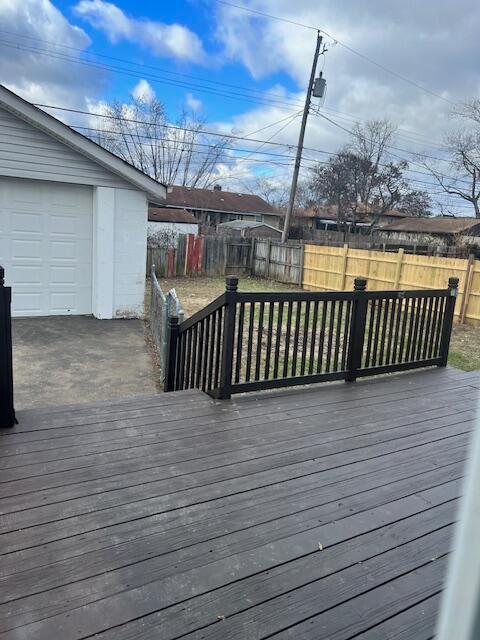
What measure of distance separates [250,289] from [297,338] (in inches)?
377

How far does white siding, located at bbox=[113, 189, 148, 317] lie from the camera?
8016 mm

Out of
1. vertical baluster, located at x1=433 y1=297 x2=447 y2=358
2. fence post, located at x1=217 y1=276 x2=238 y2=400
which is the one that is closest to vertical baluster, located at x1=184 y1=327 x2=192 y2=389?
fence post, located at x1=217 y1=276 x2=238 y2=400

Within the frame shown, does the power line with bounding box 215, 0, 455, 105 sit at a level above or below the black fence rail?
above

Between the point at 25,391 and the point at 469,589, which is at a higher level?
A: the point at 469,589

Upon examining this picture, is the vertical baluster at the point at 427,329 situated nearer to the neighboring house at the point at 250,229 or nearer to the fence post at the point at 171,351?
the fence post at the point at 171,351

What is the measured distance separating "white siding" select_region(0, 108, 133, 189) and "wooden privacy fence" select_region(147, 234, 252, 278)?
6993 millimetres

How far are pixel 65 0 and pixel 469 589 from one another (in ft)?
47.8

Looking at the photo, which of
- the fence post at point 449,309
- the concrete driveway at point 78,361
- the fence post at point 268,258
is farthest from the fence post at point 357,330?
the fence post at point 268,258

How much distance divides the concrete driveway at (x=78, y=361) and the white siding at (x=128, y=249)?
1.43 ft

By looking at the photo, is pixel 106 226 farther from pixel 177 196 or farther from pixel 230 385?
pixel 177 196

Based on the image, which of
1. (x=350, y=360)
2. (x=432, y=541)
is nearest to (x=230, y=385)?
(x=350, y=360)

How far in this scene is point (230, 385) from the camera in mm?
3613

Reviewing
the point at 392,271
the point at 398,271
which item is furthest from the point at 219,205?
the point at 398,271

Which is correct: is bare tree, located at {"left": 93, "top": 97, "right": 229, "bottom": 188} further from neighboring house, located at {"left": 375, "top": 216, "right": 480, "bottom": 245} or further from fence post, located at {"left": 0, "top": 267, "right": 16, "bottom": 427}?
fence post, located at {"left": 0, "top": 267, "right": 16, "bottom": 427}
